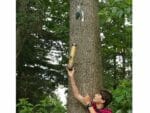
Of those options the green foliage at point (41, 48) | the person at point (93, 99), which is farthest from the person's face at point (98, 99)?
the green foliage at point (41, 48)

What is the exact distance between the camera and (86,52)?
161 inches

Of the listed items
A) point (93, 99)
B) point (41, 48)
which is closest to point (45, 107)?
point (93, 99)

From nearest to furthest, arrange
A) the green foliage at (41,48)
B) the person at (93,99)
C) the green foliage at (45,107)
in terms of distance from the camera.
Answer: the person at (93,99)
the green foliage at (45,107)
the green foliage at (41,48)

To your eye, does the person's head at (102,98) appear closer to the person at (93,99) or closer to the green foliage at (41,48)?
the person at (93,99)

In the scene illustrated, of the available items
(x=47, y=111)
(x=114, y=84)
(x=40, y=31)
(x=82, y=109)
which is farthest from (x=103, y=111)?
(x=40, y=31)

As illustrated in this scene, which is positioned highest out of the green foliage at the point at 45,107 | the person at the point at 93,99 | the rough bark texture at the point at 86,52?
the rough bark texture at the point at 86,52

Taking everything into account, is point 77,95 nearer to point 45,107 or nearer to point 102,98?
point 102,98

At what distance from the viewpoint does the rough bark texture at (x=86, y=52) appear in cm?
405

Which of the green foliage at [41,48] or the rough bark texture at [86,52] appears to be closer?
the rough bark texture at [86,52]

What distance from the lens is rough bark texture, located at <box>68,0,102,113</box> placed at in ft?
13.3
